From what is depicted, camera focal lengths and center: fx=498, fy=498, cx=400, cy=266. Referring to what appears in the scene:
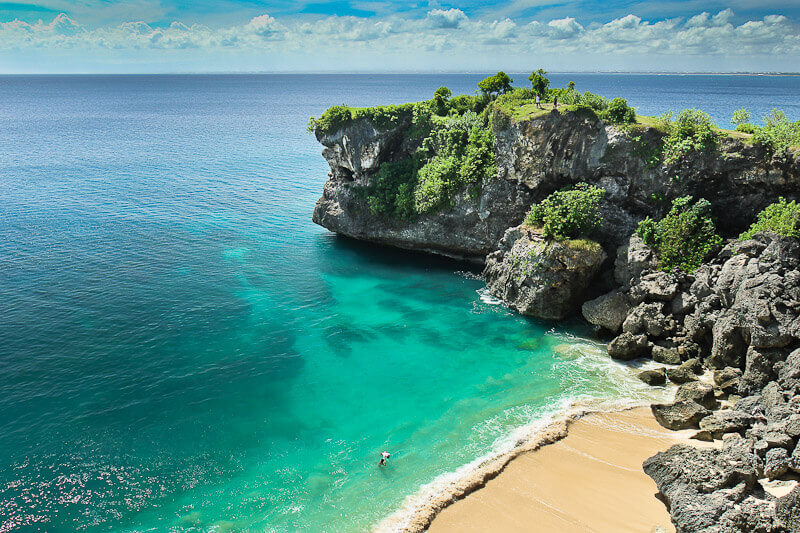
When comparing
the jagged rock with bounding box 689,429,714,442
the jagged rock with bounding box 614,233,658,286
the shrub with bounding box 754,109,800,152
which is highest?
the shrub with bounding box 754,109,800,152

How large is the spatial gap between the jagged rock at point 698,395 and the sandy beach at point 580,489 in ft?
7.51

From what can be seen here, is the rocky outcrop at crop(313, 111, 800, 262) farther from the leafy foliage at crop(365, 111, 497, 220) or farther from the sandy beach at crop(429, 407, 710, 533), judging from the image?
the sandy beach at crop(429, 407, 710, 533)

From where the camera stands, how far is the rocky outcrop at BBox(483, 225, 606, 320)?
3588 cm

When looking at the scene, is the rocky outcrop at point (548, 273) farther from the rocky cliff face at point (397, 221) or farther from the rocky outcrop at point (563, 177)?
the rocky cliff face at point (397, 221)

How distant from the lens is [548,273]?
120 feet

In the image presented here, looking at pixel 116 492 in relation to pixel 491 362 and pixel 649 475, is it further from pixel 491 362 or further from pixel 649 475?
pixel 649 475

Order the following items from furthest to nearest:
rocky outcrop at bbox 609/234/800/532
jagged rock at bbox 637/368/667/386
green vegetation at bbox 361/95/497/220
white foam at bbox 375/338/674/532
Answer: green vegetation at bbox 361/95/497/220, jagged rock at bbox 637/368/667/386, white foam at bbox 375/338/674/532, rocky outcrop at bbox 609/234/800/532

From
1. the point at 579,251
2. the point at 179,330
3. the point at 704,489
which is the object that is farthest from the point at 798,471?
the point at 179,330

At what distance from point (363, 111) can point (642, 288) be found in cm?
3043

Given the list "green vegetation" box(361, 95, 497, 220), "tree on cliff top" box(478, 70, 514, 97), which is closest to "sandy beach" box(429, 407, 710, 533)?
"green vegetation" box(361, 95, 497, 220)

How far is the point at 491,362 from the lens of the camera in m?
32.3

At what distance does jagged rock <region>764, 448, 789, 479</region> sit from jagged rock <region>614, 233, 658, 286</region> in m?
15.8

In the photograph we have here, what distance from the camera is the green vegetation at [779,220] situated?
30406mm

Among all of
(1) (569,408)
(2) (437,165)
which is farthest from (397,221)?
(1) (569,408)
